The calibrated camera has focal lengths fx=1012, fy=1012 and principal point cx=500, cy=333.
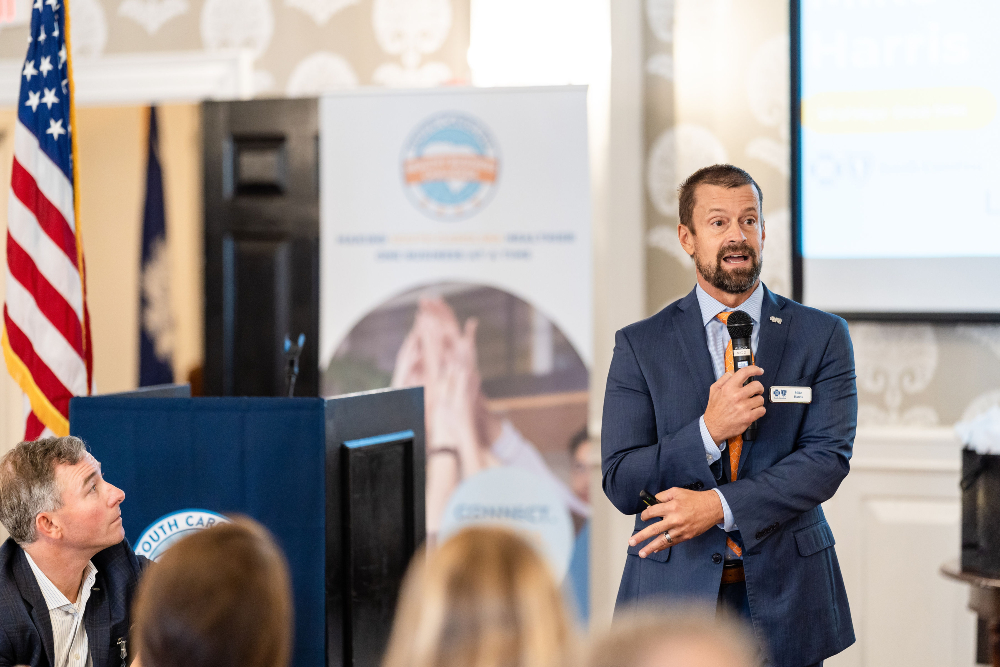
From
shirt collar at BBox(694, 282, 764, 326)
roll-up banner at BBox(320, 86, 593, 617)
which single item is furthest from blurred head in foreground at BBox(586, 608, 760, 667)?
roll-up banner at BBox(320, 86, 593, 617)

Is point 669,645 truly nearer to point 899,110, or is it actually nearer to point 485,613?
point 485,613

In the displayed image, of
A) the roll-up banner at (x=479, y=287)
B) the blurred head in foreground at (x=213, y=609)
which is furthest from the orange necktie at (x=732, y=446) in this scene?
the roll-up banner at (x=479, y=287)

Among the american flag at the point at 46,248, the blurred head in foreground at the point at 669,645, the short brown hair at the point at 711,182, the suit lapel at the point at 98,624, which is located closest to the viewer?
the blurred head in foreground at the point at 669,645

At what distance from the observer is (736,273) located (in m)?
2.02

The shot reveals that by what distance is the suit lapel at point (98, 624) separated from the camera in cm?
194

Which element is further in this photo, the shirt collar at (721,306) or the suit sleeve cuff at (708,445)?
the shirt collar at (721,306)

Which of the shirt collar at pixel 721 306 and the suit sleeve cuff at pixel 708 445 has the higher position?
the shirt collar at pixel 721 306

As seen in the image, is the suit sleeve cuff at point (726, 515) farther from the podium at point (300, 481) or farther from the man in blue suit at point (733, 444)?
the podium at point (300, 481)

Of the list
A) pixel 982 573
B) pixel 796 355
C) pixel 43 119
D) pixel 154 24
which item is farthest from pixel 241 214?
pixel 982 573

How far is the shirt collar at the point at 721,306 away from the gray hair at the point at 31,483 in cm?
128

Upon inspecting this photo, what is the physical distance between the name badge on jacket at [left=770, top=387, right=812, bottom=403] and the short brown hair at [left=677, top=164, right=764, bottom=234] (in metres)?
0.37

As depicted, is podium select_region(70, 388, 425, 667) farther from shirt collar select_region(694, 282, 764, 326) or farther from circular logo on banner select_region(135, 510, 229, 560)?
shirt collar select_region(694, 282, 764, 326)

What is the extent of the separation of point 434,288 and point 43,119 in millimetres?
1432

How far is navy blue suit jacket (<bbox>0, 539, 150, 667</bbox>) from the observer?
1.87 meters
